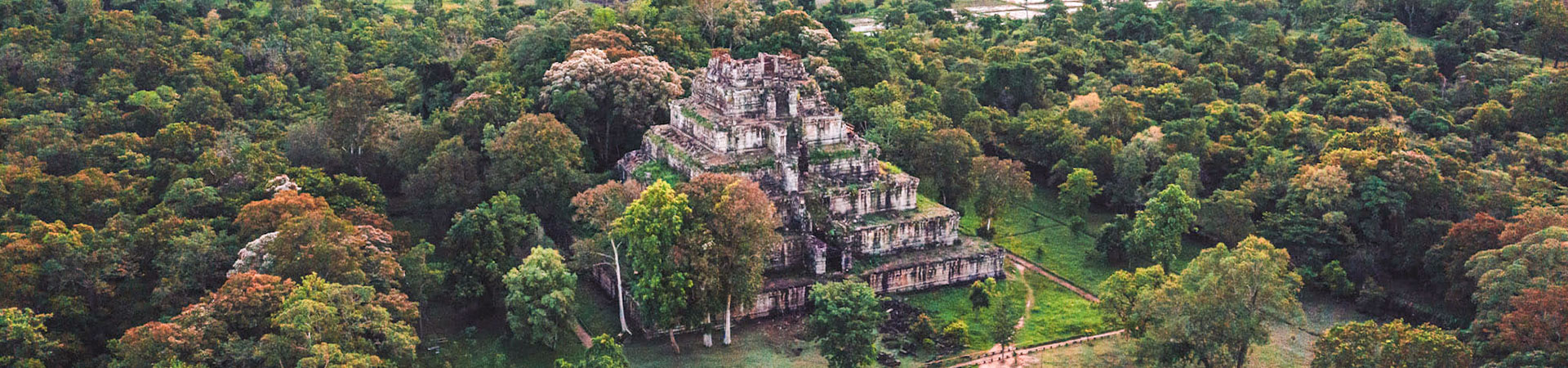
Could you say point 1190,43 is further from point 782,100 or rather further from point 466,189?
point 466,189

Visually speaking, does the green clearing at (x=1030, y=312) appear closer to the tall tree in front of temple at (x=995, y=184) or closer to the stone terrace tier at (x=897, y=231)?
the stone terrace tier at (x=897, y=231)

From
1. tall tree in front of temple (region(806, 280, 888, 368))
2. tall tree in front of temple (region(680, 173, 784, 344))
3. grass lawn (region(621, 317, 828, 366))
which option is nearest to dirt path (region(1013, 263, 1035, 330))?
tall tree in front of temple (region(806, 280, 888, 368))

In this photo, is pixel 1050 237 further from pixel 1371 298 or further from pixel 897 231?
pixel 1371 298

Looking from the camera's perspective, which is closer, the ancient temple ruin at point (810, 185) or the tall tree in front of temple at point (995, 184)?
the ancient temple ruin at point (810, 185)

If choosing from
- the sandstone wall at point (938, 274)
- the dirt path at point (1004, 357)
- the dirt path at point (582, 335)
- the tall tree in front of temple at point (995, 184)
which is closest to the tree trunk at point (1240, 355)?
the dirt path at point (1004, 357)

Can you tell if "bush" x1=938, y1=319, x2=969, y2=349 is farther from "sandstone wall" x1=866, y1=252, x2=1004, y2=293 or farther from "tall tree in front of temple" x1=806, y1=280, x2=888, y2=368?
"sandstone wall" x1=866, y1=252, x2=1004, y2=293

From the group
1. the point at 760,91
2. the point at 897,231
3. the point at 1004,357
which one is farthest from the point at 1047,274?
the point at 760,91

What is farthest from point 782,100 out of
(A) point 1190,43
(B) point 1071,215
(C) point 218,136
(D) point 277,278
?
(A) point 1190,43
